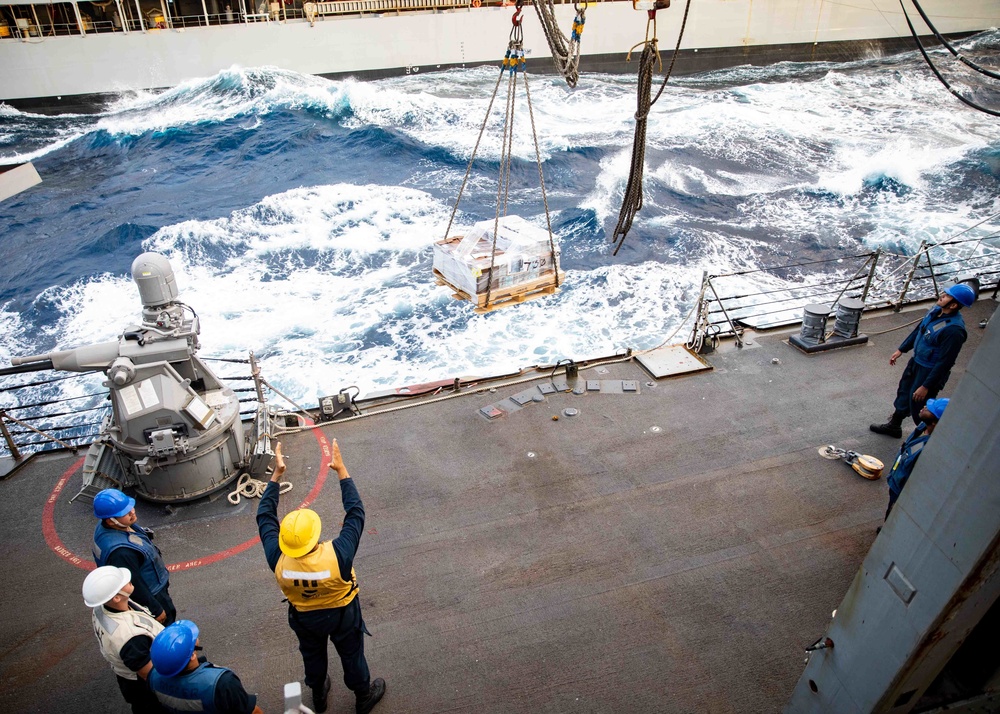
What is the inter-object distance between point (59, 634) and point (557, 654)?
447 cm

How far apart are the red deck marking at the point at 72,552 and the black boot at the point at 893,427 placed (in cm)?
679

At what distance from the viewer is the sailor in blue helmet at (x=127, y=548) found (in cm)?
441

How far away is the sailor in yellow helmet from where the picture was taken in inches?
149

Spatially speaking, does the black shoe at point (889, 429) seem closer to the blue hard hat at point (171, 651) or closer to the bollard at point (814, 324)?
the bollard at point (814, 324)

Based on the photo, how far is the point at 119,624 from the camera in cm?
380

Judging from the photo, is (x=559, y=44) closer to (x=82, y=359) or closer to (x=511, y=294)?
(x=511, y=294)

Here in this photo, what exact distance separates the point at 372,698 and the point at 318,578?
61.6 inches

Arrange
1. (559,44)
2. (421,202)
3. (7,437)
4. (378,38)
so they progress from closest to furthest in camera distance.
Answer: (559,44) < (7,437) < (421,202) < (378,38)

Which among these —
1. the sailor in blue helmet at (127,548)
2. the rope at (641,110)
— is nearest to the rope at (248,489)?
the sailor in blue helmet at (127,548)

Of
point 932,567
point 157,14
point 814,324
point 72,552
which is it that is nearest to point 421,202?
point 814,324

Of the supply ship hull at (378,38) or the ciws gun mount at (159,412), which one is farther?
the supply ship hull at (378,38)

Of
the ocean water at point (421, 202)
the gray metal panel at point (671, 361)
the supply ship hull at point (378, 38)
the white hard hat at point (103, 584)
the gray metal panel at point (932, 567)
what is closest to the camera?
the gray metal panel at point (932, 567)

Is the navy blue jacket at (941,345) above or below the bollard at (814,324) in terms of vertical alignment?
above

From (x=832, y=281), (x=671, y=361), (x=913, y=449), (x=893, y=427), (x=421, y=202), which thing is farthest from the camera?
(x=421, y=202)
